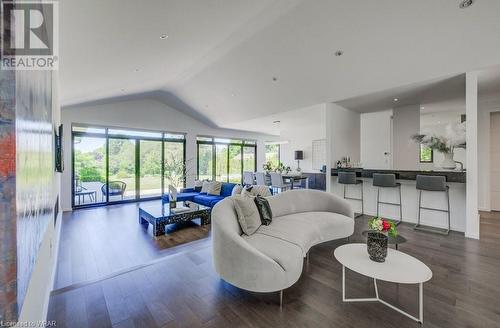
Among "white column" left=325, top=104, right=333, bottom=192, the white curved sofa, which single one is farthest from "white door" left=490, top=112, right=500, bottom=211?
the white curved sofa

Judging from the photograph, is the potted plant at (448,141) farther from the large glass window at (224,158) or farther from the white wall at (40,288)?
the large glass window at (224,158)

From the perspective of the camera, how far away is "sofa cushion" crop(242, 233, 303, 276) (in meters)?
2.02

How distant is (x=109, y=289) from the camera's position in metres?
2.26

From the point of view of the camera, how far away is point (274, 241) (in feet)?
7.71

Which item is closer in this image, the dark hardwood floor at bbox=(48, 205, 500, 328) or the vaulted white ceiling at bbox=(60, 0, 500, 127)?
the dark hardwood floor at bbox=(48, 205, 500, 328)

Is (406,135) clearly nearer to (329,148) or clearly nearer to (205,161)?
(329,148)

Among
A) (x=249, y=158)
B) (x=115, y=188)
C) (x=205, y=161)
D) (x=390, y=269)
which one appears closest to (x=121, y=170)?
(x=115, y=188)

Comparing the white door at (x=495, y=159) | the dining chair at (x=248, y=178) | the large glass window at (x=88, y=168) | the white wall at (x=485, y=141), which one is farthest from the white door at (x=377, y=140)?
the large glass window at (x=88, y=168)

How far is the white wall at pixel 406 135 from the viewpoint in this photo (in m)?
5.51

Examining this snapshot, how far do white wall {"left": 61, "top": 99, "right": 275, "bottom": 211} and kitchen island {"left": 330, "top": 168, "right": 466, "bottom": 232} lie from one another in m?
5.48

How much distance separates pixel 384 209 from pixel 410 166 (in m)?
1.77

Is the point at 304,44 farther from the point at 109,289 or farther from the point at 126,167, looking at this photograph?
the point at 126,167

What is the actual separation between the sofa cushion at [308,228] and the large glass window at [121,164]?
3.80 meters

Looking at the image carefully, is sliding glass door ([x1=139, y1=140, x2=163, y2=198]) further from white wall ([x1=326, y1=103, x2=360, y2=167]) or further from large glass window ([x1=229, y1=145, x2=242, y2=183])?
white wall ([x1=326, y1=103, x2=360, y2=167])
